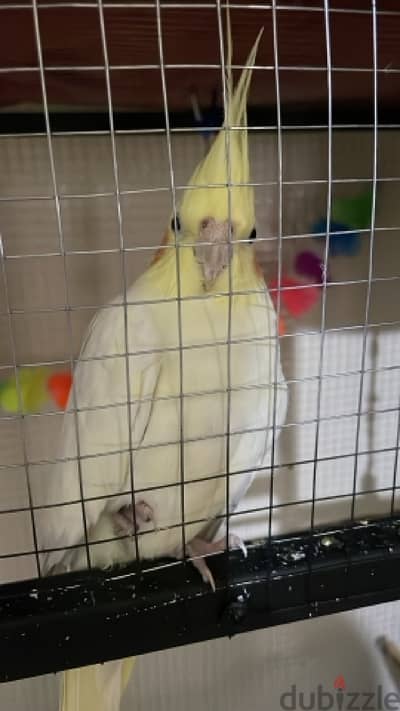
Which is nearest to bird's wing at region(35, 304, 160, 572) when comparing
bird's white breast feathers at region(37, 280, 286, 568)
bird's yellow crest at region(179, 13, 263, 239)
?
bird's white breast feathers at region(37, 280, 286, 568)

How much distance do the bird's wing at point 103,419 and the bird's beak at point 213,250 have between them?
8 centimetres

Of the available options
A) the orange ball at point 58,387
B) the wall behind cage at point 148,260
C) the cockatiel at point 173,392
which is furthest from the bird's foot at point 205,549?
the orange ball at point 58,387

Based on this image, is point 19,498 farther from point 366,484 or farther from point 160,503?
point 366,484

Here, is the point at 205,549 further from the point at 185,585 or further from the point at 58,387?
the point at 58,387

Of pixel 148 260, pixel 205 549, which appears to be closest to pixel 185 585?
pixel 205 549

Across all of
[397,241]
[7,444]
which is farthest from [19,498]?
[397,241]

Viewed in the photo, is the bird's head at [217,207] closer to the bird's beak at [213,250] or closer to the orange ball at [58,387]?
the bird's beak at [213,250]

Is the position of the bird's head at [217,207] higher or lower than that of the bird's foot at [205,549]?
higher

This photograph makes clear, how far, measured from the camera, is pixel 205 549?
61 centimetres

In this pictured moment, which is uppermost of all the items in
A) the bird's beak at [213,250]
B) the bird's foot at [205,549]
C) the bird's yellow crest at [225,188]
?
the bird's yellow crest at [225,188]

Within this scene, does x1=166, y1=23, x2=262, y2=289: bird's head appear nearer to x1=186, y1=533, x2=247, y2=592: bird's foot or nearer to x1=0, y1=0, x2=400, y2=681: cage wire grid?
x1=0, y1=0, x2=400, y2=681: cage wire grid

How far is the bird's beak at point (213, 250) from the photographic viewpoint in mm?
524

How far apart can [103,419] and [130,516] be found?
12cm

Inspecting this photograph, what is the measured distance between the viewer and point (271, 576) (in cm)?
48
